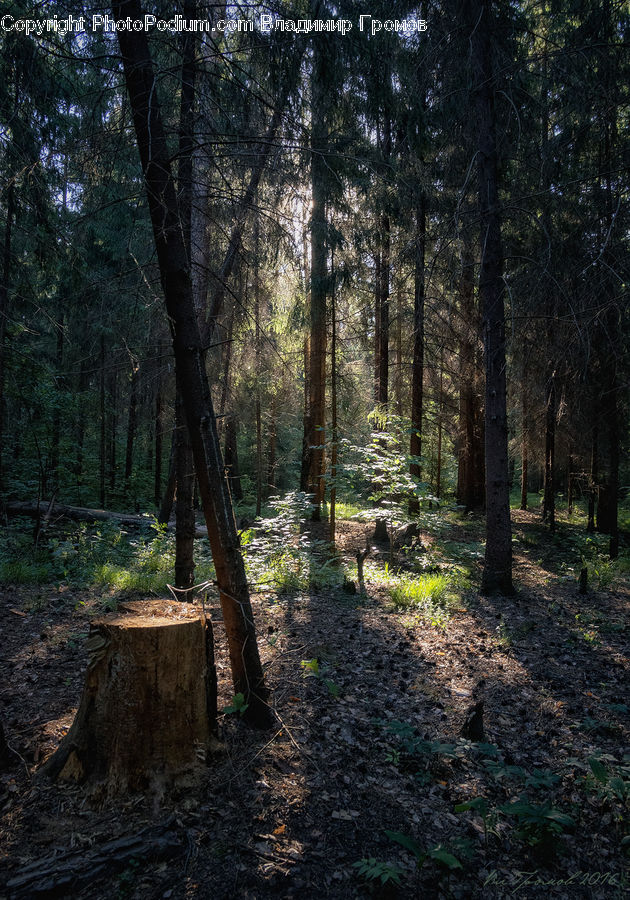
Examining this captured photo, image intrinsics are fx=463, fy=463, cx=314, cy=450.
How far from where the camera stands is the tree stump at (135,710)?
2584mm

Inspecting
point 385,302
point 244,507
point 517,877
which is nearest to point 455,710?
point 517,877

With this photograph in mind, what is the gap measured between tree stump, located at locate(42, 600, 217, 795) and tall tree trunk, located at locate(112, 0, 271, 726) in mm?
410

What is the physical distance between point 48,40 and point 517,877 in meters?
5.47

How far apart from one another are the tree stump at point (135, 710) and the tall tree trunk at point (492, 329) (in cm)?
577

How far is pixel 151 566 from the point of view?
778 cm

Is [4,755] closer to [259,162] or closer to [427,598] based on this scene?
[259,162]

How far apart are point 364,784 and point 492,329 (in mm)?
6305

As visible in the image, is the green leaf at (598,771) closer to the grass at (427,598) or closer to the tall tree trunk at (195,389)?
the tall tree trunk at (195,389)

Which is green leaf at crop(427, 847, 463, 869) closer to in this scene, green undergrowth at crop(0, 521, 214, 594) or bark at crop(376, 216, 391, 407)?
green undergrowth at crop(0, 521, 214, 594)

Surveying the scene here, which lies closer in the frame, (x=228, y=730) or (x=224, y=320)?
(x=228, y=730)

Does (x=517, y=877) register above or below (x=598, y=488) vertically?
below

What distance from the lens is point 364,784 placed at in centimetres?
290

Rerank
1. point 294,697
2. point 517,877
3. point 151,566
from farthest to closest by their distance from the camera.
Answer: point 151,566
point 294,697
point 517,877

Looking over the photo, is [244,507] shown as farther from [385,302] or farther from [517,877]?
[517,877]
